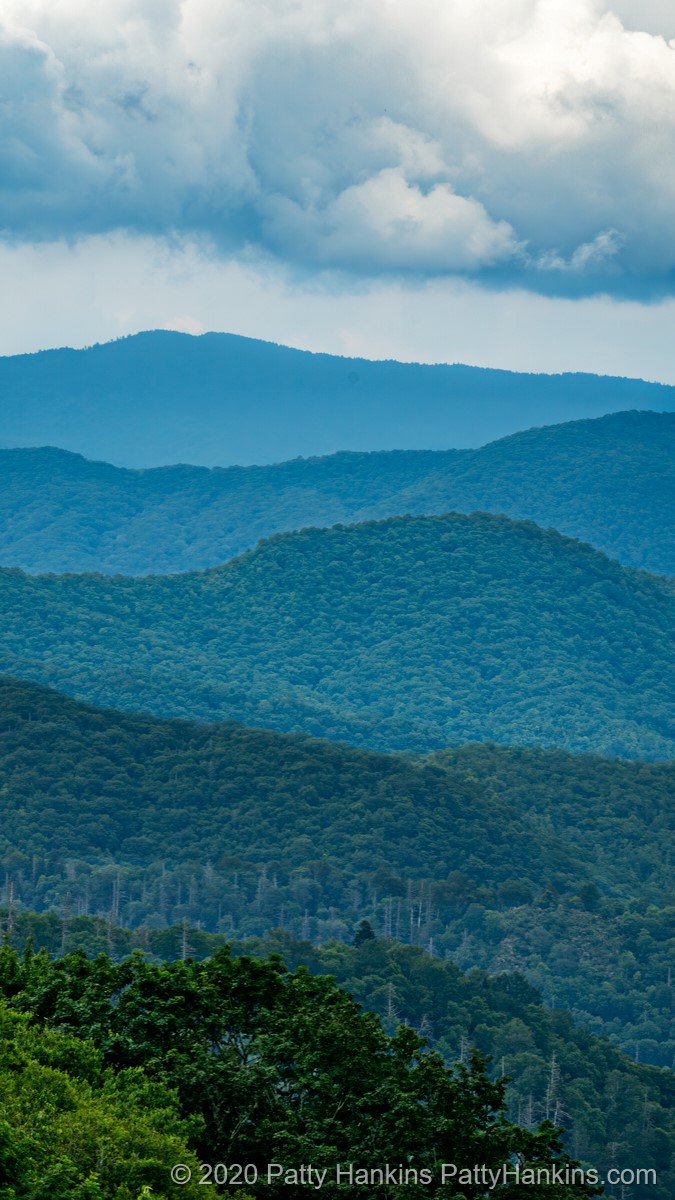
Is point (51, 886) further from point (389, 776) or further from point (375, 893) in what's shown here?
point (389, 776)

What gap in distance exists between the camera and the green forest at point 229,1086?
26094 millimetres

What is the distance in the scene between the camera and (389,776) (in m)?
141

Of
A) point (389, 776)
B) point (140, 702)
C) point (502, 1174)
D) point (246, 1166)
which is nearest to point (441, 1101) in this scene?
point (502, 1174)

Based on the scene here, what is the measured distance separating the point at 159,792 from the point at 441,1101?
341 ft

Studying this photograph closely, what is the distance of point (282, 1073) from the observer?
3234cm

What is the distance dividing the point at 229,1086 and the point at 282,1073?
1.54 meters

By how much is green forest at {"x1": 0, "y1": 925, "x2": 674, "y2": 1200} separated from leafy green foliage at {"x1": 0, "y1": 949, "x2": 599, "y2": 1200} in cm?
4

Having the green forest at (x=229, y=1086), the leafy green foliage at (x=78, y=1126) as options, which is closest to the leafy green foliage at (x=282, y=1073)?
the green forest at (x=229, y=1086)

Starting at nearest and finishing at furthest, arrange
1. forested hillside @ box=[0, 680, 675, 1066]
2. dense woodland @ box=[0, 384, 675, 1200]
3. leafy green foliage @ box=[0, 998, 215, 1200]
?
leafy green foliage @ box=[0, 998, 215, 1200]
dense woodland @ box=[0, 384, 675, 1200]
forested hillside @ box=[0, 680, 675, 1066]

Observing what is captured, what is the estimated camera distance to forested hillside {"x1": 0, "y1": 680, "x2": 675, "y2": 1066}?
381 ft

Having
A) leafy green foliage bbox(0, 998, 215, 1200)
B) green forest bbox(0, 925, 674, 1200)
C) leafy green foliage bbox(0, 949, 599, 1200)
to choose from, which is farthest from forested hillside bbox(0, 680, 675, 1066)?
leafy green foliage bbox(0, 998, 215, 1200)

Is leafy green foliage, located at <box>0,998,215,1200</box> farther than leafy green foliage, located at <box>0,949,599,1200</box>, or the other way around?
leafy green foliage, located at <box>0,949,599,1200</box>

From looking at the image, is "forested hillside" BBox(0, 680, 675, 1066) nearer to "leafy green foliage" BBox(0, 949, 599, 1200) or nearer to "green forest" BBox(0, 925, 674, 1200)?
"leafy green foliage" BBox(0, 949, 599, 1200)

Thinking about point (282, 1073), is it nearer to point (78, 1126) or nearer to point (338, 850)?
point (78, 1126)
